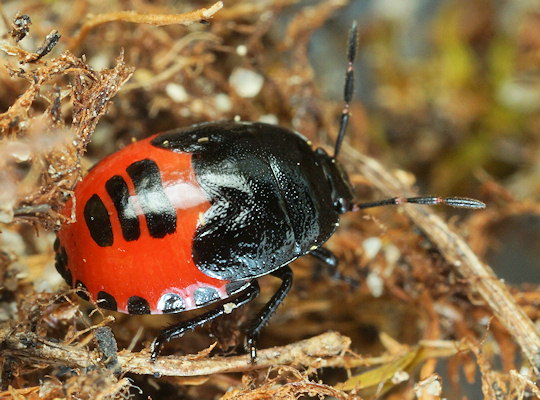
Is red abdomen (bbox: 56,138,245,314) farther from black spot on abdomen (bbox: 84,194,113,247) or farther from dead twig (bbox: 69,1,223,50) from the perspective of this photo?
dead twig (bbox: 69,1,223,50)

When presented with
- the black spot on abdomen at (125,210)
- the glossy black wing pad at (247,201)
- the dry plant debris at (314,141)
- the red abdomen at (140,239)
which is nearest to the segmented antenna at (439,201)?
the dry plant debris at (314,141)

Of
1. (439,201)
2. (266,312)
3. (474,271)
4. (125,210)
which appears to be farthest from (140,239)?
(474,271)

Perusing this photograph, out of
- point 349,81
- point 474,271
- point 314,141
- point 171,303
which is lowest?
point 474,271

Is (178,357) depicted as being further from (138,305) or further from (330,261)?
(330,261)

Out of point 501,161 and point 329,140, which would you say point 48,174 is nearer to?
point 329,140

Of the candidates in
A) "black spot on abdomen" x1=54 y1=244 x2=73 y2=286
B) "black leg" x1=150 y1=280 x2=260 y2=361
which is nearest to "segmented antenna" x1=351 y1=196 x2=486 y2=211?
"black leg" x1=150 y1=280 x2=260 y2=361

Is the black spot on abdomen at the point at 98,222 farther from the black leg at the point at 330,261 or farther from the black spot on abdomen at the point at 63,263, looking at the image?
the black leg at the point at 330,261
